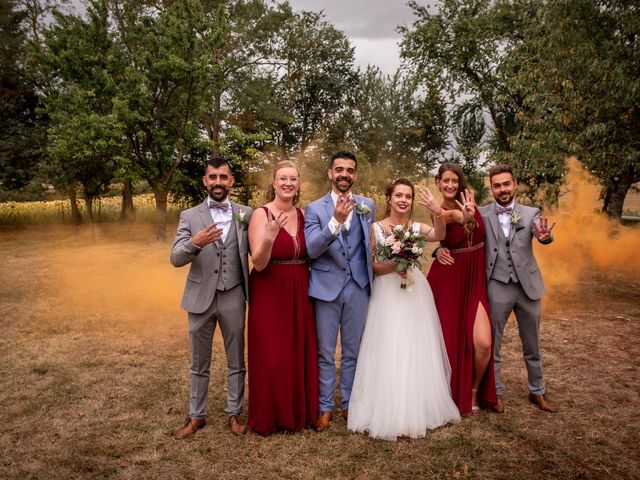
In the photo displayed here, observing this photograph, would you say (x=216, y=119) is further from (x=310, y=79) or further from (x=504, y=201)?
→ (x=504, y=201)

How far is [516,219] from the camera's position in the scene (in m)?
5.03

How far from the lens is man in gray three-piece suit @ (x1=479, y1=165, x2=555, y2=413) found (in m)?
5.09

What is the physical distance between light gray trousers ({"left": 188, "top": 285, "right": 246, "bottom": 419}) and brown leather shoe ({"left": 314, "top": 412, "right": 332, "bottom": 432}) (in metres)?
0.79

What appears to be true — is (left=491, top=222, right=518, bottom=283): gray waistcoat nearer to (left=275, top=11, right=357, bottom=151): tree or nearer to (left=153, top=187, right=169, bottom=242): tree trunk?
(left=153, top=187, right=169, bottom=242): tree trunk

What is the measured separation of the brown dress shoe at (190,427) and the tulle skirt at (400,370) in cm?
149

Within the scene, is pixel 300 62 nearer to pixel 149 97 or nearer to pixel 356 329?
pixel 149 97

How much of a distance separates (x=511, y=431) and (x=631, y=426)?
1.25 metres

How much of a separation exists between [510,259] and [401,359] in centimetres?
155

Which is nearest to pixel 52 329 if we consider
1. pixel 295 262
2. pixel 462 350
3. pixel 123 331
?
pixel 123 331

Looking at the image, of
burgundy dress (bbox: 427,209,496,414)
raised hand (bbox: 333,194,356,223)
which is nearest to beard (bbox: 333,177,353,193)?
raised hand (bbox: 333,194,356,223)

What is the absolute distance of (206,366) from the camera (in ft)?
15.8

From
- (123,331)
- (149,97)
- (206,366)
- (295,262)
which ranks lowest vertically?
A: (123,331)

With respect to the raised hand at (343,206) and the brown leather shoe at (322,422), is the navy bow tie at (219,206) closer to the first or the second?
the raised hand at (343,206)

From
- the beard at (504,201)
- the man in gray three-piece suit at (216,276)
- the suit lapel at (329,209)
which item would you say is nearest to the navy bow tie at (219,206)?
the man in gray three-piece suit at (216,276)
